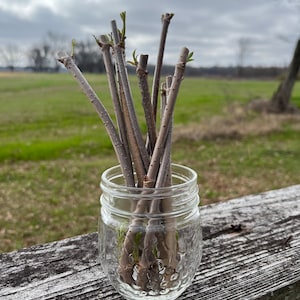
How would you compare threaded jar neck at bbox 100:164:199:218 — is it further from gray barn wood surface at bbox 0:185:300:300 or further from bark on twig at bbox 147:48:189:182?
gray barn wood surface at bbox 0:185:300:300

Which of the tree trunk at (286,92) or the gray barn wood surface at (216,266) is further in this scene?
the tree trunk at (286,92)

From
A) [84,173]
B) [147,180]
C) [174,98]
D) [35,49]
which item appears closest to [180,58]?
[174,98]

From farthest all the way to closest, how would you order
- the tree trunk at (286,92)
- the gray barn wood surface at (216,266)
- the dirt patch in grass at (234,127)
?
the tree trunk at (286,92), the dirt patch in grass at (234,127), the gray barn wood surface at (216,266)

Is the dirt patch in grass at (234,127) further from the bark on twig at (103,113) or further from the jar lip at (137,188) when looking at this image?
the bark on twig at (103,113)

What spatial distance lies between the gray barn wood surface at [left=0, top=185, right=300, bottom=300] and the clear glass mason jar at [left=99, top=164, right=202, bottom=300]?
0.09 meters

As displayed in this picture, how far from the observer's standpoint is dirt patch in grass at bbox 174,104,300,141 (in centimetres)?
713

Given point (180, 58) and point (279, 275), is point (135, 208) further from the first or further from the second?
point (279, 275)

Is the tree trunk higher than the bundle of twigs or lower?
lower

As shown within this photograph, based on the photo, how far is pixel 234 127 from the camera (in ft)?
25.4

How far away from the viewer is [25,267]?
3.09 feet

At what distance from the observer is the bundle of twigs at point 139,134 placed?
73 cm

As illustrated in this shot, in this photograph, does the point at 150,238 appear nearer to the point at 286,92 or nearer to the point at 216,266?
the point at 216,266

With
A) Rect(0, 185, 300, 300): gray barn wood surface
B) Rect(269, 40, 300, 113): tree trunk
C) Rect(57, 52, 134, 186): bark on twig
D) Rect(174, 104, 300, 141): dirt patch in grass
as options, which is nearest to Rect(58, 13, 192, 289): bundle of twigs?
Rect(57, 52, 134, 186): bark on twig

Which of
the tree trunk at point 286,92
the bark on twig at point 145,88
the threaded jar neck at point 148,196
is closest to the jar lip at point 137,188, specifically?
the threaded jar neck at point 148,196
